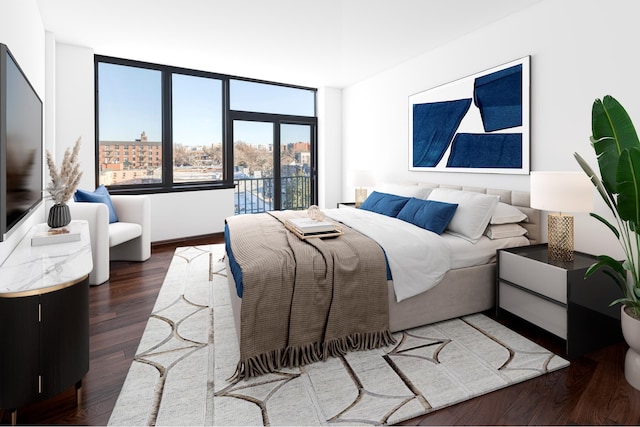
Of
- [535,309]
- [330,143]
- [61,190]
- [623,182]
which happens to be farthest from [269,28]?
[535,309]

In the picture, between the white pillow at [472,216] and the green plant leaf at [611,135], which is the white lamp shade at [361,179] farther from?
the green plant leaf at [611,135]

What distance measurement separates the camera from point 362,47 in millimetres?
4312

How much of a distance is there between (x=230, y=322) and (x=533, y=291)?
213 centimetres

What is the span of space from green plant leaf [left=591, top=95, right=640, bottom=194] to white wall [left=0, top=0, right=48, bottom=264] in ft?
10.7

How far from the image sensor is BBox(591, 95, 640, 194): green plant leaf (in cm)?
194

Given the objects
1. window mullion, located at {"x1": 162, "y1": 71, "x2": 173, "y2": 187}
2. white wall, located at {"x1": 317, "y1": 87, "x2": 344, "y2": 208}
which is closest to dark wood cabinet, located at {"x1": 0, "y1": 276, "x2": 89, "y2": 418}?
window mullion, located at {"x1": 162, "y1": 71, "x2": 173, "y2": 187}

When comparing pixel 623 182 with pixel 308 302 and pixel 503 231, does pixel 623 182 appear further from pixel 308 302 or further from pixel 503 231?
pixel 308 302

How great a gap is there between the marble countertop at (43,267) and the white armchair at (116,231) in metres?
0.99

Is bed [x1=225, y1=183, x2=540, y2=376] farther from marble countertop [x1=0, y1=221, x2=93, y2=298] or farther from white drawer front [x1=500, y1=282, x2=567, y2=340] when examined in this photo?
marble countertop [x1=0, y1=221, x2=93, y2=298]

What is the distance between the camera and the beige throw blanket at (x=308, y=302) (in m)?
2.03

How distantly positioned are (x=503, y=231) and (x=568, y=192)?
2.24ft

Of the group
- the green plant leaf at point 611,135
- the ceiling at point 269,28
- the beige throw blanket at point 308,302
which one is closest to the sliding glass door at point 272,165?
the ceiling at point 269,28

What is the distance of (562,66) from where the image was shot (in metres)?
2.88

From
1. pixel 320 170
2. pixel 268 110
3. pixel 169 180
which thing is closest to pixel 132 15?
pixel 169 180
